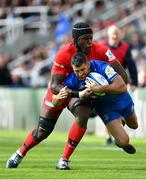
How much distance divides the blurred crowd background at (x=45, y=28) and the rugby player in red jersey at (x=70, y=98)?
13176mm

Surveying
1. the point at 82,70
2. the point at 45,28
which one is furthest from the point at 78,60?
the point at 45,28

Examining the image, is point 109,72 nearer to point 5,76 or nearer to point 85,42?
point 85,42

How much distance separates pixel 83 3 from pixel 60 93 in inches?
869

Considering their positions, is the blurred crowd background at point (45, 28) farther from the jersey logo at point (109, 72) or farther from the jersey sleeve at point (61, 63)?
the jersey logo at point (109, 72)

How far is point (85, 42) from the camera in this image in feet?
40.3

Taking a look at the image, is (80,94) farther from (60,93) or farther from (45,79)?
(45,79)

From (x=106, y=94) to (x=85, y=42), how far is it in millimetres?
761

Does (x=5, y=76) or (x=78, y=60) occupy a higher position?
(x=78, y=60)

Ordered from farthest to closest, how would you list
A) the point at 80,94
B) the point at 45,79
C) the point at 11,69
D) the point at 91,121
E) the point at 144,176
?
the point at 11,69 < the point at 45,79 < the point at 91,121 < the point at 80,94 < the point at 144,176

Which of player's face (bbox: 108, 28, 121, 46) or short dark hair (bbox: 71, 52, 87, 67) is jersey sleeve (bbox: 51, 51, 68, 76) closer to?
short dark hair (bbox: 71, 52, 87, 67)

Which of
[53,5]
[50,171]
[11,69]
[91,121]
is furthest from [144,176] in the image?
[53,5]

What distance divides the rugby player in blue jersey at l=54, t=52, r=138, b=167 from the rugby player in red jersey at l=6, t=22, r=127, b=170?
0.12 m

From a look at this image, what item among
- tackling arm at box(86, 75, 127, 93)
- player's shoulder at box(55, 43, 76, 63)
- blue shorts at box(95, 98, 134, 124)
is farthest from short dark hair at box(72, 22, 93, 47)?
blue shorts at box(95, 98, 134, 124)

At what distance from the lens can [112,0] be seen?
32781 mm
